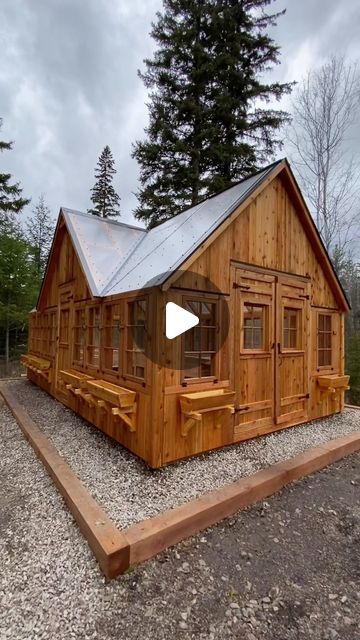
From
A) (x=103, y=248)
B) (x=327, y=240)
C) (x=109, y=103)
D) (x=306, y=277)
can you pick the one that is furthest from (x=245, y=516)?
(x=109, y=103)

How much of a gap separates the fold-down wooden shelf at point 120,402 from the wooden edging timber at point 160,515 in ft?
2.65

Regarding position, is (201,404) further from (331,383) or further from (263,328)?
(331,383)

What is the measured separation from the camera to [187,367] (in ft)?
12.8

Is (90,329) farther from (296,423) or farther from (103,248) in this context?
(296,423)

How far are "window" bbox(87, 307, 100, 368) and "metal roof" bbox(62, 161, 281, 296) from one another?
1.96 feet

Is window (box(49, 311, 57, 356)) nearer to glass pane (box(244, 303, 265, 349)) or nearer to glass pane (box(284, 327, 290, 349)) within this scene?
glass pane (box(244, 303, 265, 349))

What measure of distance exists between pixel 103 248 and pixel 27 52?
6.33m

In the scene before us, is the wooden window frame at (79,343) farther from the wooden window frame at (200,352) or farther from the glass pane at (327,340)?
the glass pane at (327,340)

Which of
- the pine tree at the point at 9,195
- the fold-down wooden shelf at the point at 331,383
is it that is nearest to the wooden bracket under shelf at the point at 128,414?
the fold-down wooden shelf at the point at 331,383

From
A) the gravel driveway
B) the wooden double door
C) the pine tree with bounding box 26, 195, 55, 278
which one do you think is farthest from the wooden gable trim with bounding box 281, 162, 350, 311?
the pine tree with bounding box 26, 195, 55, 278

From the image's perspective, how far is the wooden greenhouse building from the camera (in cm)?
364

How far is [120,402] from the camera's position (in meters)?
3.61

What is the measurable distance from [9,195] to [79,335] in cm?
988

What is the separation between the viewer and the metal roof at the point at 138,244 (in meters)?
4.04
